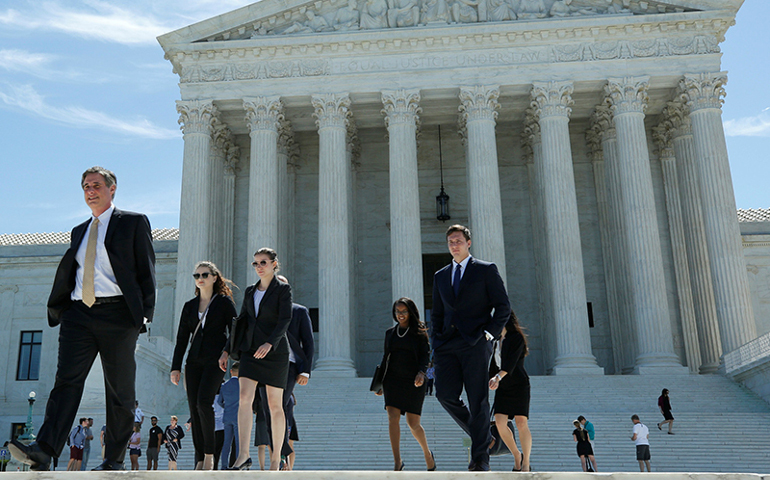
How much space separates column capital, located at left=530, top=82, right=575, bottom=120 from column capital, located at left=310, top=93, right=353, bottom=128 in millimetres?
7772

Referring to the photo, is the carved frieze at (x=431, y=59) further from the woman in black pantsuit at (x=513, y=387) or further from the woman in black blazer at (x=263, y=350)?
the woman in black blazer at (x=263, y=350)

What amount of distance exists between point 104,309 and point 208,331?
255 cm

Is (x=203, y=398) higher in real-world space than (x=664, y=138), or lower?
lower

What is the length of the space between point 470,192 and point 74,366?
82.6 ft

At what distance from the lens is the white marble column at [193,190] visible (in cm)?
3054

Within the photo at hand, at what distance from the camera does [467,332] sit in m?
8.84

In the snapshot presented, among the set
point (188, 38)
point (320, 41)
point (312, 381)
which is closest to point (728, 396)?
point (312, 381)

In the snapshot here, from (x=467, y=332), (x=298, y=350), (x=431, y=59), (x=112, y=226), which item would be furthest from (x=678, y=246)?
(x=112, y=226)

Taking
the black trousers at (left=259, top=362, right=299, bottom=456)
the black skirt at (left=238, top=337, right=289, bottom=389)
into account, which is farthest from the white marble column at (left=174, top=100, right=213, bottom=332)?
the black skirt at (left=238, top=337, right=289, bottom=389)

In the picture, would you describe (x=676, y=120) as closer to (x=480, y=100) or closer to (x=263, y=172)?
(x=480, y=100)

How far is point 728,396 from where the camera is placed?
82.2 feet

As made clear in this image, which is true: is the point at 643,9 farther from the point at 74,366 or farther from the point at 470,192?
the point at 74,366

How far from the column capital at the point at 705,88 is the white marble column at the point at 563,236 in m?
4.65

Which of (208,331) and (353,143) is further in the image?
(353,143)
